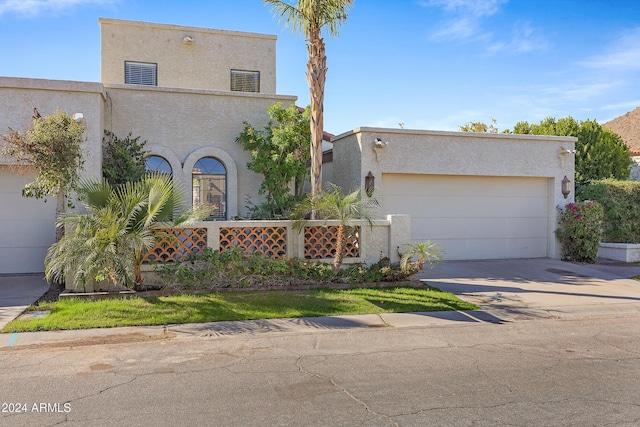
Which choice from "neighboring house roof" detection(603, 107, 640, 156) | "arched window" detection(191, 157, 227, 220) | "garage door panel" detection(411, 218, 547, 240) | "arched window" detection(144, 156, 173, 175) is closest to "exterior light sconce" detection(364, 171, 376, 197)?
"garage door panel" detection(411, 218, 547, 240)

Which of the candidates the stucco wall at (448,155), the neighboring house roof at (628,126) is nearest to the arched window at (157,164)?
the stucco wall at (448,155)

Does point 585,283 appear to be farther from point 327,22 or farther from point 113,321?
point 113,321

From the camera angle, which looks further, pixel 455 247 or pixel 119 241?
pixel 455 247

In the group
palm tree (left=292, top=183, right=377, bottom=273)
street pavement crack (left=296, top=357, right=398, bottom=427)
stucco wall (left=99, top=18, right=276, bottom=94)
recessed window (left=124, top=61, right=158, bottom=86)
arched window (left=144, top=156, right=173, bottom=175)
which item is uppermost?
stucco wall (left=99, top=18, right=276, bottom=94)

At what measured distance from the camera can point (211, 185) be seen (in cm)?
1391

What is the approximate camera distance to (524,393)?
538 centimetres

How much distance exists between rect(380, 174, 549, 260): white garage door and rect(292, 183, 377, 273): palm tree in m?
3.49

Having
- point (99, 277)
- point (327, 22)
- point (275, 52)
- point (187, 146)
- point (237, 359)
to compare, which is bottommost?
point (237, 359)

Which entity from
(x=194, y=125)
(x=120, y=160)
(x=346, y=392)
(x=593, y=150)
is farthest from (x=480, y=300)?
(x=593, y=150)

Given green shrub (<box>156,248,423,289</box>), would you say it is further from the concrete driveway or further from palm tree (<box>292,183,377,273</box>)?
the concrete driveway

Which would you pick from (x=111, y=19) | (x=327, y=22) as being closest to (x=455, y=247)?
(x=327, y=22)

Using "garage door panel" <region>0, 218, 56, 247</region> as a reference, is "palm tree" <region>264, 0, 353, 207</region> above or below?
above

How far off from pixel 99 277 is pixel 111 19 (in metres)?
10.6

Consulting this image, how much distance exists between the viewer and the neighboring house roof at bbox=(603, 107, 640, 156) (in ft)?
145
